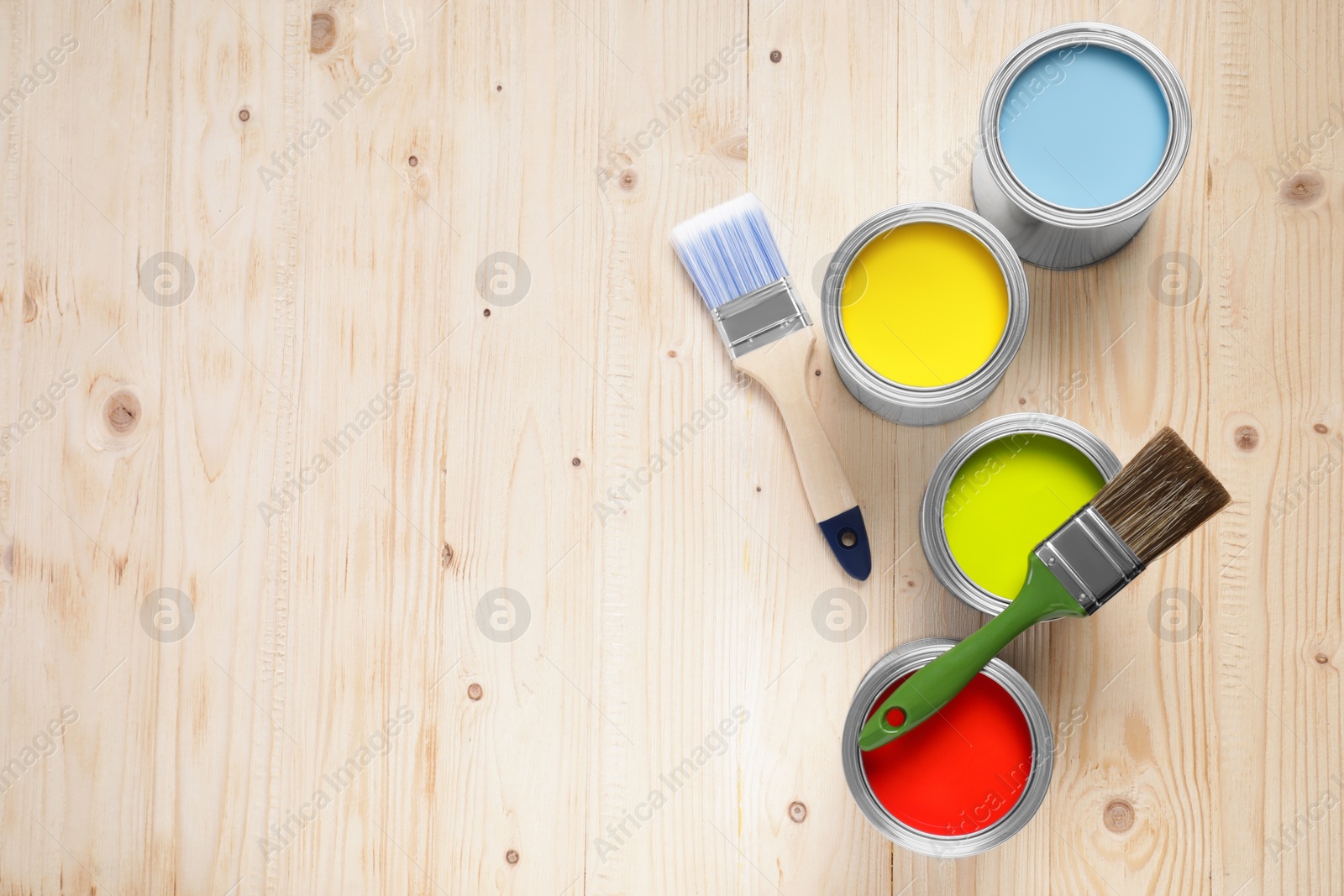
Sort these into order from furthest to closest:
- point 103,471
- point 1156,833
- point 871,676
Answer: point 103,471, point 1156,833, point 871,676

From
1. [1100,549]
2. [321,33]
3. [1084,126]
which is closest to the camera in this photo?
[1100,549]

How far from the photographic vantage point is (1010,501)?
1058mm

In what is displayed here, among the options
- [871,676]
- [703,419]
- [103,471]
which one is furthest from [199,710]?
[871,676]

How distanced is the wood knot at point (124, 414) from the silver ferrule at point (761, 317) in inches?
31.2

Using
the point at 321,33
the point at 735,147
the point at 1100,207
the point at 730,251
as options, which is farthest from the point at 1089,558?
the point at 321,33

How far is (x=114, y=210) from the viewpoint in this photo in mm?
1263

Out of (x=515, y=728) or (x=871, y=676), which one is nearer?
(x=871, y=676)

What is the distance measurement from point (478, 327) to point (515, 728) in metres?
0.52

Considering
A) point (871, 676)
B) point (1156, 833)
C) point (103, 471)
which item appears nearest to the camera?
point (871, 676)

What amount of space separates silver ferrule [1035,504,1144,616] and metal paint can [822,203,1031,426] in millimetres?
187

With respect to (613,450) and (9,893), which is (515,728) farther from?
(9,893)

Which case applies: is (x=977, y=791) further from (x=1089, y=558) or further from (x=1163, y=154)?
(x=1163, y=154)

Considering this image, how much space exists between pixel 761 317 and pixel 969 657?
0.47 m

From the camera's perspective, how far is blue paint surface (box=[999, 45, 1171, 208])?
1.02 metres
